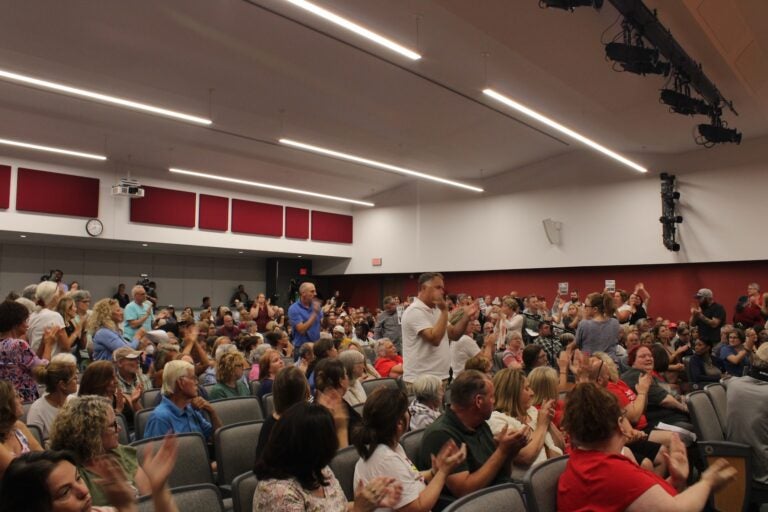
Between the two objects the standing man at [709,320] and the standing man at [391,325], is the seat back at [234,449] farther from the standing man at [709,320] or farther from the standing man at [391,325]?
the standing man at [709,320]

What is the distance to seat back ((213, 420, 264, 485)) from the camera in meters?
2.89

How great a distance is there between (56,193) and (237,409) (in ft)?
31.0

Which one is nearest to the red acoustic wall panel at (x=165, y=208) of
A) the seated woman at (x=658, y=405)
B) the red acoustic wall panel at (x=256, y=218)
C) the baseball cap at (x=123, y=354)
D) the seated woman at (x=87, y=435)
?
the red acoustic wall panel at (x=256, y=218)

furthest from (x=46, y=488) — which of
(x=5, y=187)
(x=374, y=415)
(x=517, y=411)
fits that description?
(x=5, y=187)

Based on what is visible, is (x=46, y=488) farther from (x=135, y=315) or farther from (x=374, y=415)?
(x=135, y=315)

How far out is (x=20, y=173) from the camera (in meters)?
10.7

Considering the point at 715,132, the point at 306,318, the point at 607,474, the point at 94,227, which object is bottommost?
the point at 607,474

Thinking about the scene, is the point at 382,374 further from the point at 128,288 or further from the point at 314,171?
the point at 128,288

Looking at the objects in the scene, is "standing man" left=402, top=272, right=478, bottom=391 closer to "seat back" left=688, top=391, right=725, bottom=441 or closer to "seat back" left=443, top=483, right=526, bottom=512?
"seat back" left=688, top=391, right=725, bottom=441

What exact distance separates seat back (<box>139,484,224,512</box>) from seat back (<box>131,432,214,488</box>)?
2.37 feet

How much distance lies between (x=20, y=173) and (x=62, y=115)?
211cm

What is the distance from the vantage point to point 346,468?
8.15ft

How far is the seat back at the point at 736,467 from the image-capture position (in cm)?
304

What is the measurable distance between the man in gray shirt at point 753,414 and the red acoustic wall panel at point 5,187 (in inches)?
457
